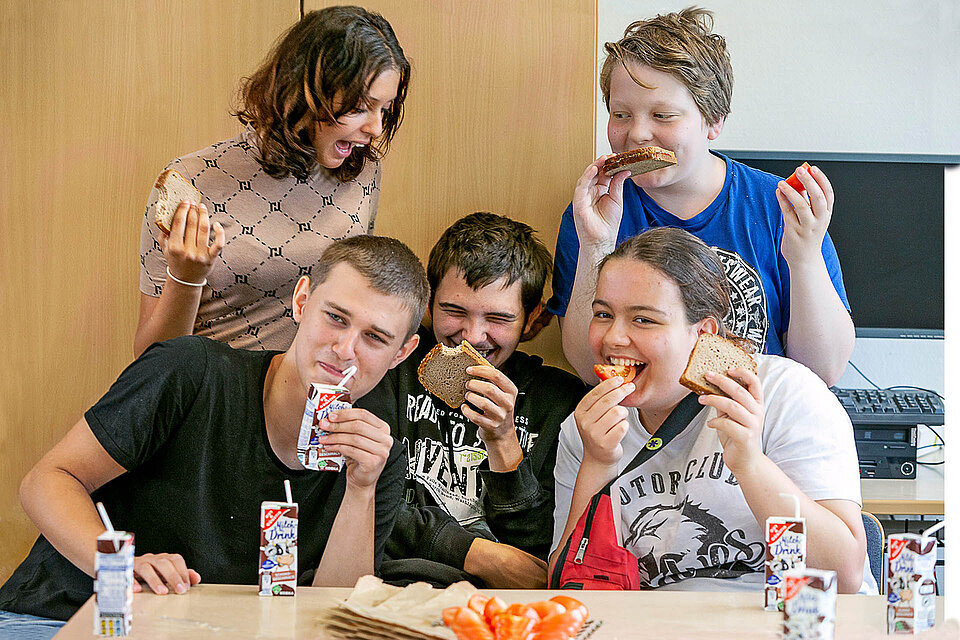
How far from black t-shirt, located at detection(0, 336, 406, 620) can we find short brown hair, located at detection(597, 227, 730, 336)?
69cm

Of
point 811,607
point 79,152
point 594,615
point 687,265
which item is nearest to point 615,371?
point 687,265

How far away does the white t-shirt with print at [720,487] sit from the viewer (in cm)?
173

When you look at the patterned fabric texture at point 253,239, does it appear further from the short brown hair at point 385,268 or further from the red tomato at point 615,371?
the red tomato at point 615,371

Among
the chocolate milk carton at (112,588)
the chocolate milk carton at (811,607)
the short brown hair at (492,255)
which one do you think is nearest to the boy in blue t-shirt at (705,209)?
the short brown hair at (492,255)

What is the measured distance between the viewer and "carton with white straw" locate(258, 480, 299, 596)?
4.69 ft

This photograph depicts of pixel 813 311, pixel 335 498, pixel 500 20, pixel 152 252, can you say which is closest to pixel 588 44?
pixel 500 20

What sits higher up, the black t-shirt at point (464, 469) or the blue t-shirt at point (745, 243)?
the blue t-shirt at point (745, 243)

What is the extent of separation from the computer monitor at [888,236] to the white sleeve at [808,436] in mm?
1142

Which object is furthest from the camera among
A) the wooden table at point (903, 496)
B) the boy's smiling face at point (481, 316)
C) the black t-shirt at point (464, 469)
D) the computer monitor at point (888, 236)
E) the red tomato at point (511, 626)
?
the computer monitor at point (888, 236)

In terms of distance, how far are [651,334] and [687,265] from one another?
17 centimetres

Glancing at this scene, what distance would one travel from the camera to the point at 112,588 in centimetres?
125

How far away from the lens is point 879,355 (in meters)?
3.06

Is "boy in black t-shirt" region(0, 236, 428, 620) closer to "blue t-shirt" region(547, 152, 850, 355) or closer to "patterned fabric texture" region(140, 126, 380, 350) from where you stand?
"patterned fabric texture" region(140, 126, 380, 350)

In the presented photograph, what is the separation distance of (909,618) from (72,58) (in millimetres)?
2414
